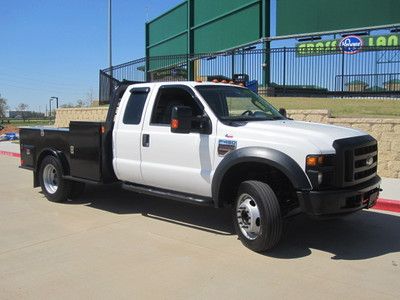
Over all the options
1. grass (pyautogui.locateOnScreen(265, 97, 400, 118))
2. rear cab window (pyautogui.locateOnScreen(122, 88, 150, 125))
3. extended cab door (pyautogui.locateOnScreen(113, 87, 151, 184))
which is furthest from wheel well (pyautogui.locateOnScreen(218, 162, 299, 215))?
grass (pyautogui.locateOnScreen(265, 97, 400, 118))

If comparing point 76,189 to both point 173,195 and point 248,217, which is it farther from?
point 248,217

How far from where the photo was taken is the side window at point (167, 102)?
687 cm

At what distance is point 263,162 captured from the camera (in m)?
5.63

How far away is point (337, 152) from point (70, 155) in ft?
15.5

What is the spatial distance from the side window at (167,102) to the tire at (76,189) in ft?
8.01

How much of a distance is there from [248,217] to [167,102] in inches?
88.0

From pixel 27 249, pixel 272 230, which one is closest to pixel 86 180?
pixel 27 249

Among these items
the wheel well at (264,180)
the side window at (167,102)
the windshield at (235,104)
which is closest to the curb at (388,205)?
the windshield at (235,104)

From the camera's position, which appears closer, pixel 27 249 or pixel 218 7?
pixel 27 249

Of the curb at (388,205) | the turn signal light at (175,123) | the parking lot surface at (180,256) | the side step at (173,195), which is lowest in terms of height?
the parking lot surface at (180,256)

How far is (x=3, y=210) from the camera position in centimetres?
818

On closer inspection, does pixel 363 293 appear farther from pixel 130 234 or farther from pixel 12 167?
pixel 12 167

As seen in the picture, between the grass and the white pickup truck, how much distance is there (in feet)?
19.0

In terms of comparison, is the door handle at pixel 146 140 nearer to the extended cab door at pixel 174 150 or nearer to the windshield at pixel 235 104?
the extended cab door at pixel 174 150
